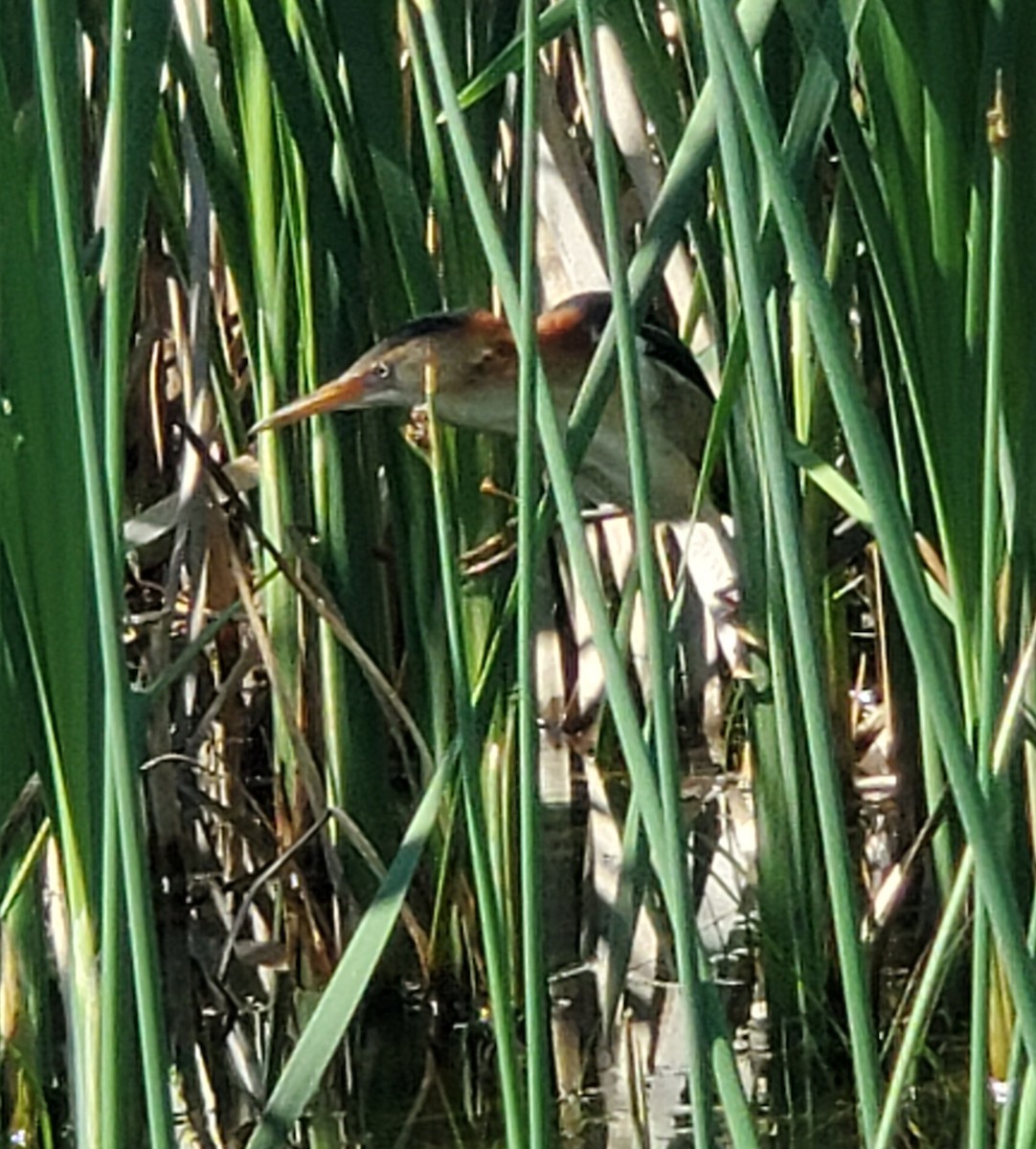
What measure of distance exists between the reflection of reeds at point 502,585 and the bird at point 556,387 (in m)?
0.05

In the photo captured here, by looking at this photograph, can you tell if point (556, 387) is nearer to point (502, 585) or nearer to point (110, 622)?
point (502, 585)

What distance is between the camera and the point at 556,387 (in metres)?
2.51

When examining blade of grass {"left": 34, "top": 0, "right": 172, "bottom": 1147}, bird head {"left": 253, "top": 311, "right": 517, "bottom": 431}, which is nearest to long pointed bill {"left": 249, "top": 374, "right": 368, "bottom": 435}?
bird head {"left": 253, "top": 311, "right": 517, "bottom": 431}

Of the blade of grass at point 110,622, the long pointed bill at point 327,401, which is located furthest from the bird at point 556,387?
the blade of grass at point 110,622

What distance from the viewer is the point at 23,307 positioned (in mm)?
1440

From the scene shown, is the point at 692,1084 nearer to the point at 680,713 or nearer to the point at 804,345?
the point at 804,345

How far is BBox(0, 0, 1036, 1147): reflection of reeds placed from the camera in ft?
3.91

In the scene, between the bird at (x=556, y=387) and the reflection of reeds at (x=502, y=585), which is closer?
the reflection of reeds at (x=502, y=585)

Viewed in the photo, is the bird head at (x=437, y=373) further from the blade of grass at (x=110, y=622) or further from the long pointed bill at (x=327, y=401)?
the blade of grass at (x=110, y=622)

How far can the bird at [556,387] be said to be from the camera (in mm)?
2068

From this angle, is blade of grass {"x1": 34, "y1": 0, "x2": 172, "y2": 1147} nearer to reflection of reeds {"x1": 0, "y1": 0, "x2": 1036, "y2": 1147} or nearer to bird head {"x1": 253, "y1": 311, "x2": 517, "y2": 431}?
reflection of reeds {"x1": 0, "y1": 0, "x2": 1036, "y2": 1147}

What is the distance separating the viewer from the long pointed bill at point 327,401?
2.10 metres

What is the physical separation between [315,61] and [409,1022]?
982 mm

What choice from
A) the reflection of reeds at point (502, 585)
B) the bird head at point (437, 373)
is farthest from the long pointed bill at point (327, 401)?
the reflection of reeds at point (502, 585)
